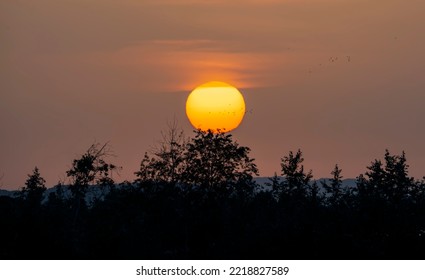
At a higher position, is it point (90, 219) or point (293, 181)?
point (293, 181)

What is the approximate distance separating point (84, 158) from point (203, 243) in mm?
11644

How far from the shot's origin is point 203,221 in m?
53.0

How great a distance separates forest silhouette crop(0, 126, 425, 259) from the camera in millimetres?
45312

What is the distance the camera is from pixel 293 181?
76375mm

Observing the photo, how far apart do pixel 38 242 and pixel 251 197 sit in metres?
19.2

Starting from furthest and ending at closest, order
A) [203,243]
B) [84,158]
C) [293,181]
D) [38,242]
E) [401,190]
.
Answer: [293,181] → [401,190] → [84,158] → [203,243] → [38,242]

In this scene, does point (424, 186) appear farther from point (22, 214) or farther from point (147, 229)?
point (22, 214)

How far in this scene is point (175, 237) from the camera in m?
51.8

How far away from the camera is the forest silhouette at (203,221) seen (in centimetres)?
4531

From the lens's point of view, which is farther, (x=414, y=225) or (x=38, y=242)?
(x=414, y=225)

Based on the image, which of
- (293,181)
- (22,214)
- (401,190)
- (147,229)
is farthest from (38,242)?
(293,181)
